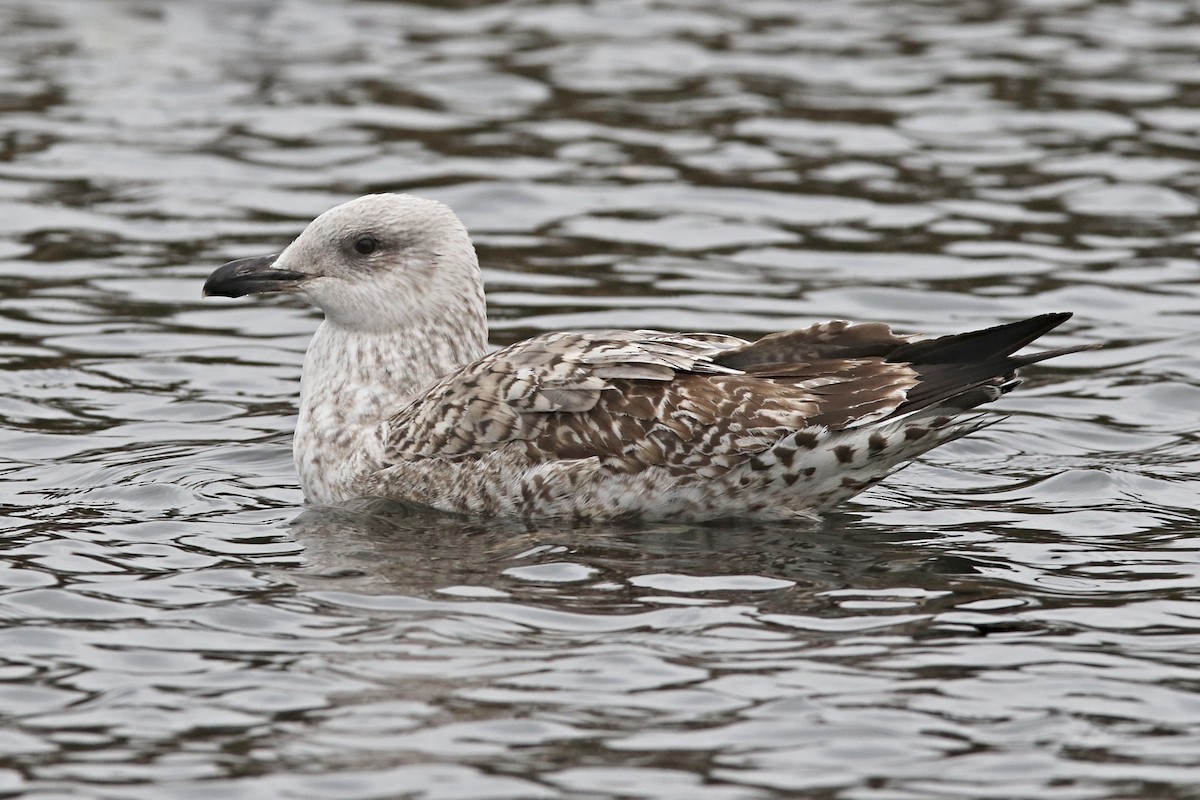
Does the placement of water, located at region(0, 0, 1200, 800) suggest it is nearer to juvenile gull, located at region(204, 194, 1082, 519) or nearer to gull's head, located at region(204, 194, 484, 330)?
juvenile gull, located at region(204, 194, 1082, 519)

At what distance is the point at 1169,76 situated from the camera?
16312 mm

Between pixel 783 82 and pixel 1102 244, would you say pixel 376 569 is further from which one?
pixel 783 82

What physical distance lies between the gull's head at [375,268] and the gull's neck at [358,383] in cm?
7

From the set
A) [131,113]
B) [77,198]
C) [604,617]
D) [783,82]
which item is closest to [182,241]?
[77,198]

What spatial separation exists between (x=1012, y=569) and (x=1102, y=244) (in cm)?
576

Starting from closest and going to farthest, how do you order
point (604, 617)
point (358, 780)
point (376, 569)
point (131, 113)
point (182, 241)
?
point (358, 780)
point (604, 617)
point (376, 569)
point (182, 241)
point (131, 113)

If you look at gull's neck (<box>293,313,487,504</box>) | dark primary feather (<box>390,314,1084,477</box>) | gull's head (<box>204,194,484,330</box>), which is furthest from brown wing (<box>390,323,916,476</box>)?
gull's head (<box>204,194,484,330</box>)

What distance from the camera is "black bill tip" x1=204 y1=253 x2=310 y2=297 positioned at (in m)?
8.88

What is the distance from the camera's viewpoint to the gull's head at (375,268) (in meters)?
8.96

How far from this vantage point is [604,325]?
1156cm

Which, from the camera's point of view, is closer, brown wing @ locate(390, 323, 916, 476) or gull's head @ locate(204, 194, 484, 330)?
brown wing @ locate(390, 323, 916, 476)

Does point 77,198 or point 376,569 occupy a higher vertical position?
point 77,198

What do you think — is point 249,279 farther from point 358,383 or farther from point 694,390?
point 694,390

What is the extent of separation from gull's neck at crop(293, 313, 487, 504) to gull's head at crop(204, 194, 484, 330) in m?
0.07
